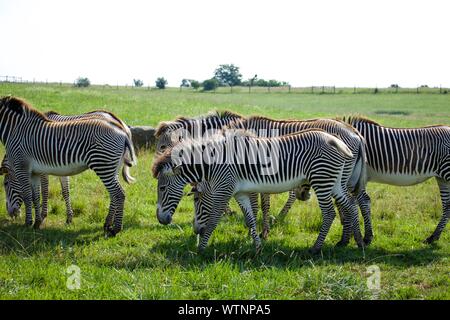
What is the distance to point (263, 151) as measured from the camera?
307 inches

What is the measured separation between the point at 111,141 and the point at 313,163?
3.95 metres

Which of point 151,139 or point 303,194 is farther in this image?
point 151,139

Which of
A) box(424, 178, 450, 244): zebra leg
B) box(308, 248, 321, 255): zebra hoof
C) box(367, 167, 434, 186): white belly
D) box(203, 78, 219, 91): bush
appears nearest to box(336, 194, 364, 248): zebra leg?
box(308, 248, 321, 255): zebra hoof

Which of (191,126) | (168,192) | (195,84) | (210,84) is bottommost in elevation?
(168,192)

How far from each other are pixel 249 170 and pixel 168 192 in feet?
4.95

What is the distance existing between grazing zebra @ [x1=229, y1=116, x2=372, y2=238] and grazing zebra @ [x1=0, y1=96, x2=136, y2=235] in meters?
Answer: 2.61

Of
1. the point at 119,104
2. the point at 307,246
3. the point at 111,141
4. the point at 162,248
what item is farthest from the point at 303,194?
the point at 119,104

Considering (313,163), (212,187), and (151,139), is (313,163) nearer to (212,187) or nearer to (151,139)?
(212,187)

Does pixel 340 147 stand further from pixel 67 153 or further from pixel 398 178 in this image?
pixel 67 153

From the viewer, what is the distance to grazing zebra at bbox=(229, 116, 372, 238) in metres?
8.39

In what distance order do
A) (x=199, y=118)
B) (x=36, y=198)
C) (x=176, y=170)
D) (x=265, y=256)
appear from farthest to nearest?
(x=199, y=118), (x=36, y=198), (x=176, y=170), (x=265, y=256)

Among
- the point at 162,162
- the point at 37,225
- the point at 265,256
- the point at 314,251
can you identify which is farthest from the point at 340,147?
the point at 37,225

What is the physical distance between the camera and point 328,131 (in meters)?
8.86

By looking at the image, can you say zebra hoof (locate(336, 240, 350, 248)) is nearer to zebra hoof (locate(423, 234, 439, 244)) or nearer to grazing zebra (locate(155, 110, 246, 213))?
zebra hoof (locate(423, 234, 439, 244))
